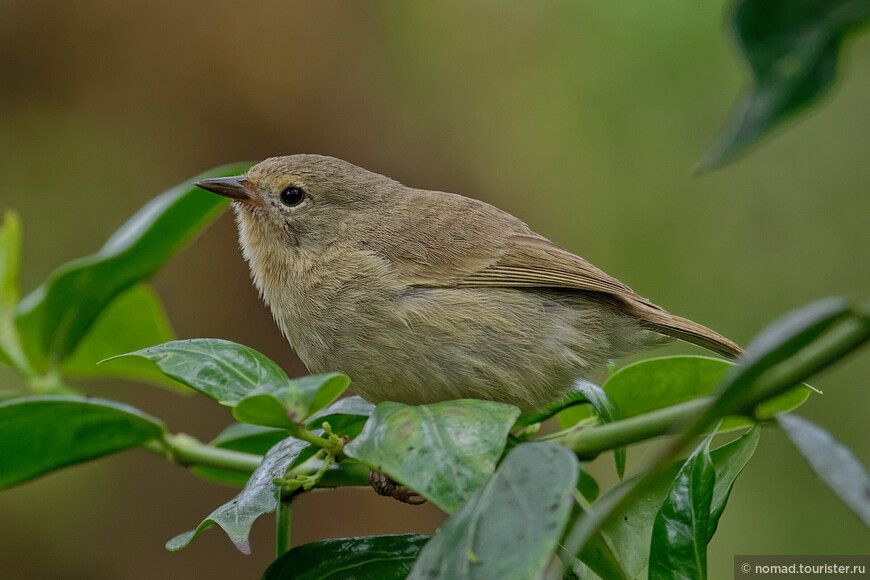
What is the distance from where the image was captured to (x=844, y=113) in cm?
729

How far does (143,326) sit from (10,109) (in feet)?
14.2

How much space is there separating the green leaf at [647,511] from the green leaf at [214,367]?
0.76 meters

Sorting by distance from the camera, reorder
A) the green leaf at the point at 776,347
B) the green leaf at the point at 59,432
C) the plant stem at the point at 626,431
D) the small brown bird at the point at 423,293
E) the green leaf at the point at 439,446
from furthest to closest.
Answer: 1. the small brown bird at the point at 423,293
2. the green leaf at the point at 59,432
3. the plant stem at the point at 626,431
4. the green leaf at the point at 439,446
5. the green leaf at the point at 776,347

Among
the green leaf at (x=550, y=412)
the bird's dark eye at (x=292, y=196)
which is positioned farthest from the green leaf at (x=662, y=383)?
the bird's dark eye at (x=292, y=196)

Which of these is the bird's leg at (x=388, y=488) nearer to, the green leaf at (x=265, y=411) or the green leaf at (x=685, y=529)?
the green leaf at (x=265, y=411)

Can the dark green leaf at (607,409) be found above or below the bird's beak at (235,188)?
below

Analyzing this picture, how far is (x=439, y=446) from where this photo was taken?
60.6 inches

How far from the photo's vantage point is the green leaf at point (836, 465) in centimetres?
115

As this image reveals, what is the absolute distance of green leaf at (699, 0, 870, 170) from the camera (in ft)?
3.20

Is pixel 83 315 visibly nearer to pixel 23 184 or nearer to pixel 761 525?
pixel 23 184

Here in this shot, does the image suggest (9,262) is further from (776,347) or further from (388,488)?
(776,347)

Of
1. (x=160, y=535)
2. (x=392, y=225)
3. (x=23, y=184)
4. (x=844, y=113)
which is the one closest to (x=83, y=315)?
(x=392, y=225)

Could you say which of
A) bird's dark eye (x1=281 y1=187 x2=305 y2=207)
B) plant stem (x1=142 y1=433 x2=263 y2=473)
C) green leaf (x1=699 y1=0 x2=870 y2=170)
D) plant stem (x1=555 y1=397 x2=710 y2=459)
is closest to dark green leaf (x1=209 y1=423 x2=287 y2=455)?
plant stem (x1=142 y1=433 x2=263 y2=473)

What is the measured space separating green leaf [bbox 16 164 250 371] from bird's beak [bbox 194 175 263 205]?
0.24m
